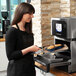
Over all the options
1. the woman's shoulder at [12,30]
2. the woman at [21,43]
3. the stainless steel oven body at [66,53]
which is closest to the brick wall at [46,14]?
the stainless steel oven body at [66,53]

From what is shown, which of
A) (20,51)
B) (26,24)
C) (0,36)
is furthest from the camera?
(0,36)

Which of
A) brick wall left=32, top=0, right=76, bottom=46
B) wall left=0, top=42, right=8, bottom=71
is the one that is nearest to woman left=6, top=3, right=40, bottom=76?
brick wall left=32, top=0, right=76, bottom=46

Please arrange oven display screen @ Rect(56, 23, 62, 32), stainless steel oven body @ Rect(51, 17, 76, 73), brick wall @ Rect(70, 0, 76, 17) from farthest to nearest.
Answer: brick wall @ Rect(70, 0, 76, 17) < oven display screen @ Rect(56, 23, 62, 32) < stainless steel oven body @ Rect(51, 17, 76, 73)

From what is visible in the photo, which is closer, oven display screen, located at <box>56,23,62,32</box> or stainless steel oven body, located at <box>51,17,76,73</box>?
stainless steel oven body, located at <box>51,17,76,73</box>

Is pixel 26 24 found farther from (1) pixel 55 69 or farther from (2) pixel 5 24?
(2) pixel 5 24

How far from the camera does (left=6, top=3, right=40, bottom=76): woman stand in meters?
1.62

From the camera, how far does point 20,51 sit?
1636 millimetres

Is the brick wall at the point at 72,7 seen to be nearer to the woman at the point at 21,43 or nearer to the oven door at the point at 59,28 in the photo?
the oven door at the point at 59,28

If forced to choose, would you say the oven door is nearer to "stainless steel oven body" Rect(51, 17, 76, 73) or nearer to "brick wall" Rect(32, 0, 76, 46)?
"stainless steel oven body" Rect(51, 17, 76, 73)

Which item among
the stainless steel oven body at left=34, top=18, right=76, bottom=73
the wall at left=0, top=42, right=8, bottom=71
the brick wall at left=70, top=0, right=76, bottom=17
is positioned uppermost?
the brick wall at left=70, top=0, right=76, bottom=17

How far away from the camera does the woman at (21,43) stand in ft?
5.31

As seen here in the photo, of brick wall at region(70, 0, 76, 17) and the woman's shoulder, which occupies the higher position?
brick wall at region(70, 0, 76, 17)

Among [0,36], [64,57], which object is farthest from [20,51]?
[0,36]

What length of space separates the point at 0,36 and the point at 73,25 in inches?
82.2
